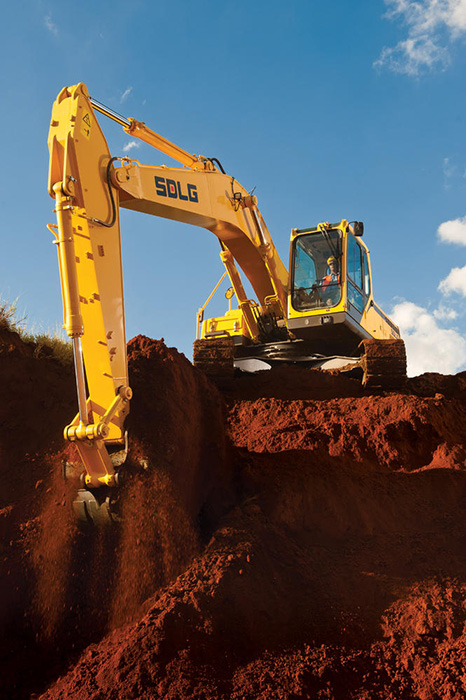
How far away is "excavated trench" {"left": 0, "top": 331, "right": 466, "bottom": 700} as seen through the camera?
4113mm

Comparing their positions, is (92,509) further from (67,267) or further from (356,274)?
(356,274)

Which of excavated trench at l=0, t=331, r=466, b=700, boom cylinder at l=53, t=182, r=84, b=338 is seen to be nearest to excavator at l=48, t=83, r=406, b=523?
boom cylinder at l=53, t=182, r=84, b=338

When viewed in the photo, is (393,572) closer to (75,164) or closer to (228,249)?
(75,164)

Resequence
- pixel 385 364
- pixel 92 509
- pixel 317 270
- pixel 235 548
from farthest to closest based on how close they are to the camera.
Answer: pixel 317 270, pixel 385 364, pixel 235 548, pixel 92 509

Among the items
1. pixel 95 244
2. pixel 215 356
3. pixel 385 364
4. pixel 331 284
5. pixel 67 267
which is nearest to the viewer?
pixel 67 267

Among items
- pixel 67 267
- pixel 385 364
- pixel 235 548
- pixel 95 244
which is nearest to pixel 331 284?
pixel 385 364

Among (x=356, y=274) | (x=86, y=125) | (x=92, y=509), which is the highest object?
(x=86, y=125)

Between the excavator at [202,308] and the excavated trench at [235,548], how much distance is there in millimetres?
578

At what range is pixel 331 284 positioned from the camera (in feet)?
30.5

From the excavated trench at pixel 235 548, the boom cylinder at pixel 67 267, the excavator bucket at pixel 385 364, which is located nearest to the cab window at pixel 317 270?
the excavator bucket at pixel 385 364

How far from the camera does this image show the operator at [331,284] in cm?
920

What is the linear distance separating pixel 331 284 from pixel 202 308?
3.36 m

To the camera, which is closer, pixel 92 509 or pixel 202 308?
pixel 92 509

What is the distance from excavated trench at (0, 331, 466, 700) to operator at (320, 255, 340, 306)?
1.93m
